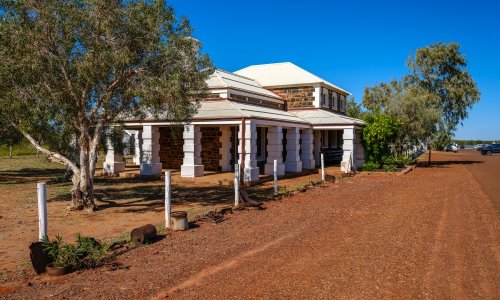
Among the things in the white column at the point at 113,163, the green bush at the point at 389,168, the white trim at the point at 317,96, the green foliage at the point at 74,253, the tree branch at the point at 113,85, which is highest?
the white trim at the point at 317,96

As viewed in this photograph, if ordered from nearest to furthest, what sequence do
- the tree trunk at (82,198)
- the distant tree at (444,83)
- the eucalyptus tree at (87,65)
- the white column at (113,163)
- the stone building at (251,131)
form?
the eucalyptus tree at (87,65) < the tree trunk at (82,198) < the stone building at (251,131) < the white column at (113,163) < the distant tree at (444,83)

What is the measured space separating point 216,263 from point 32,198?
9.64 metres

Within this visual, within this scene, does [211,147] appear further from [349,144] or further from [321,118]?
[349,144]

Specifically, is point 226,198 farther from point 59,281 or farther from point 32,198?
point 59,281

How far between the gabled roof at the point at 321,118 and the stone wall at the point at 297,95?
46 cm

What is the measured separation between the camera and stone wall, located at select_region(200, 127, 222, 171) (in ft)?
69.3

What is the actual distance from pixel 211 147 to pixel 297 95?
25.1 ft

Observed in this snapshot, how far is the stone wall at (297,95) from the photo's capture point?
83.8 ft

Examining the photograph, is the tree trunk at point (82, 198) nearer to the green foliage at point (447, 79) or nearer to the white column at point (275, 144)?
the white column at point (275, 144)

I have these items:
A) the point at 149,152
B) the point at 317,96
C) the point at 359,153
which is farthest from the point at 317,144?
the point at 149,152

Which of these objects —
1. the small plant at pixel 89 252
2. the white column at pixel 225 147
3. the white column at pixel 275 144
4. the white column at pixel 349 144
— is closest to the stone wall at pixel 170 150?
the white column at pixel 225 147

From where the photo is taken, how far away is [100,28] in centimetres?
974

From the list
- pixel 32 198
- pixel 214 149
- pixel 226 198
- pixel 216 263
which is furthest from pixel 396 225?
pixel 214 149

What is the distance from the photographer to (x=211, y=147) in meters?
21.3
